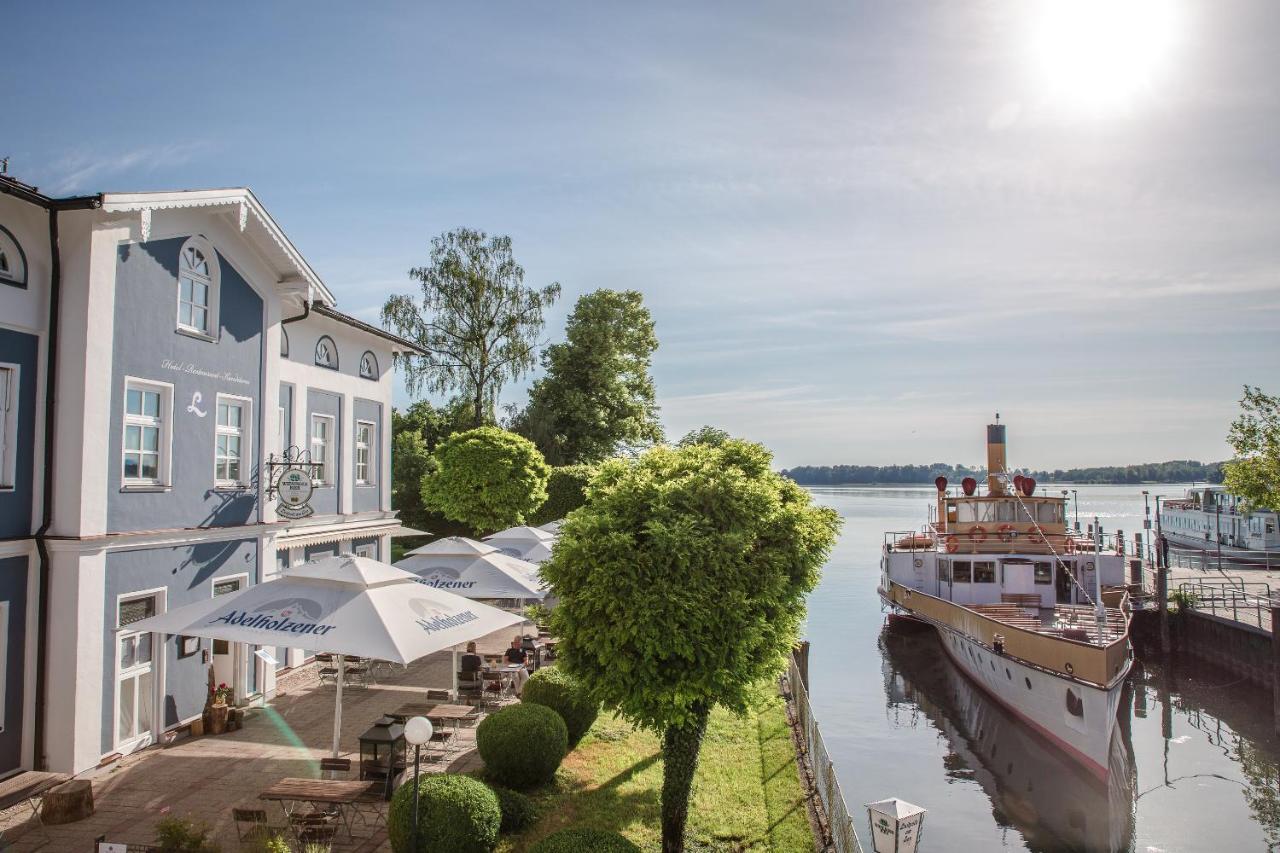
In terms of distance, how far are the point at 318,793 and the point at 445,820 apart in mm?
2252

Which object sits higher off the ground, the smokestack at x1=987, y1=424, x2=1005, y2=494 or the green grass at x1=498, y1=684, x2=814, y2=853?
the smokestack at x1=987, y1=424, x2=1005, y2=494

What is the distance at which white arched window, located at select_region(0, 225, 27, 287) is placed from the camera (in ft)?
41.1

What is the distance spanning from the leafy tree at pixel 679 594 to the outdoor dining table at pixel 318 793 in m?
3.25

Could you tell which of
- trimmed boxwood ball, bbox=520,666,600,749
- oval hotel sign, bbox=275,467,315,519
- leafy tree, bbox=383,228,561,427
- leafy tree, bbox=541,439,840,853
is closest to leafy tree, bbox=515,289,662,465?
leafy tree, bbox=383,228,561,427

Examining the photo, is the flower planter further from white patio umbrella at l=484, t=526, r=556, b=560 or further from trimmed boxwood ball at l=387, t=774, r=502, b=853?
white patio umbrella at l=484, t=526, r=556, b=560

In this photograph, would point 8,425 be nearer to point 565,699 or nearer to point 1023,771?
point 565,699

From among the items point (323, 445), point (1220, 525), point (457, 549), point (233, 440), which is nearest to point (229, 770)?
point (233, 440)

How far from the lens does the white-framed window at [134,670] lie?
13875 mm

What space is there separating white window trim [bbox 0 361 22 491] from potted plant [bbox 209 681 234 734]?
525 centimetres

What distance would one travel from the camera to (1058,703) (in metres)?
23.1

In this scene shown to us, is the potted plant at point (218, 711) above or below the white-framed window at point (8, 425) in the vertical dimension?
below

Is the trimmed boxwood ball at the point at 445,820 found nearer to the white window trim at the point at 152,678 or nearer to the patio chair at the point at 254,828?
the patio chair at the point at 254,828

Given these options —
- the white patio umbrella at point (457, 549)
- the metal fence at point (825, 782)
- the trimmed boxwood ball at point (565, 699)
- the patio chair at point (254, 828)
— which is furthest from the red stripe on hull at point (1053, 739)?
the patio chair at point (254, 828)

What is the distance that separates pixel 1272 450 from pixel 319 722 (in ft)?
125
